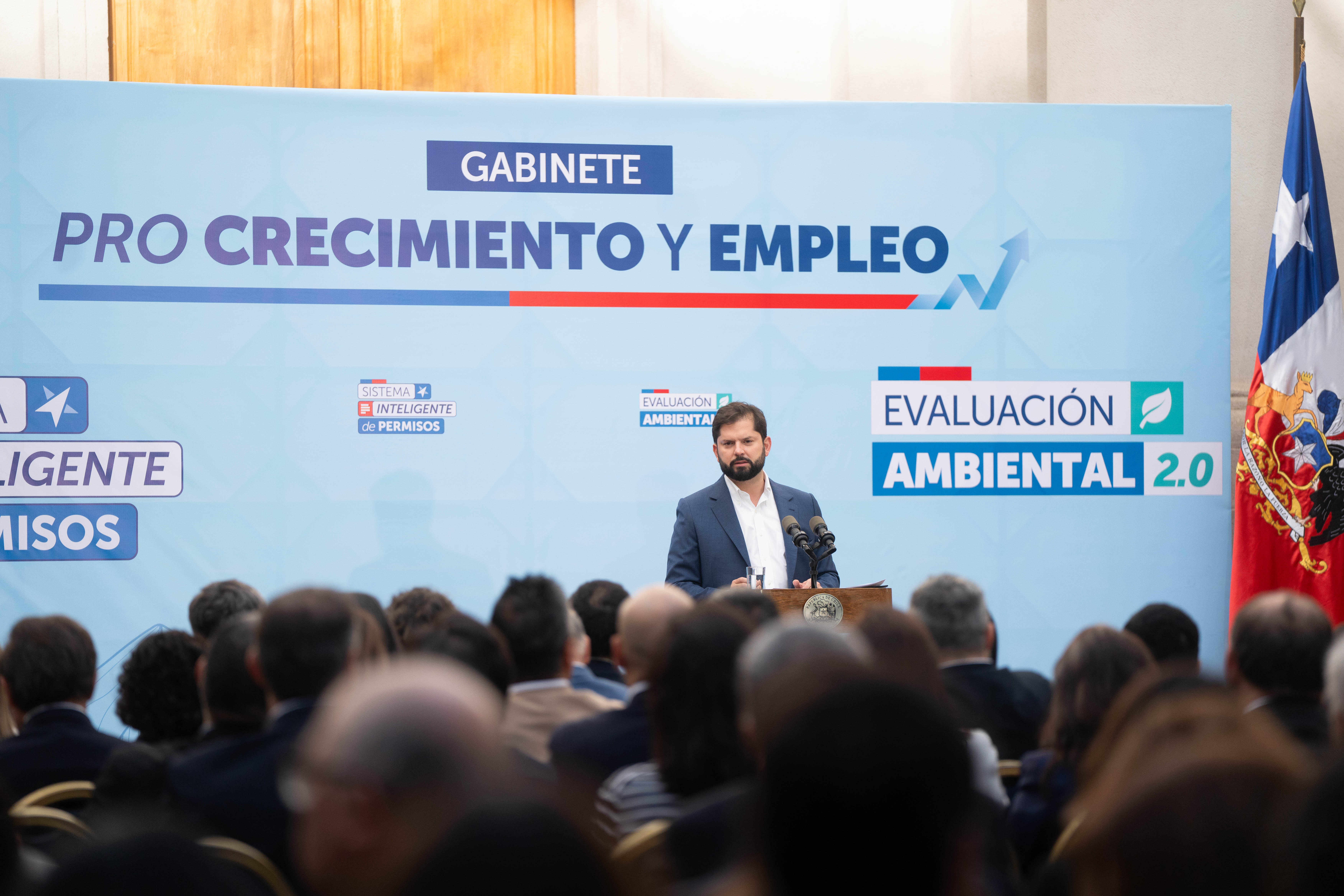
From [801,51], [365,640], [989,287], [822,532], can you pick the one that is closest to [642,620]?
[365,640]

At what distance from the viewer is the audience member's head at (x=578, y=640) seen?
2748 mm

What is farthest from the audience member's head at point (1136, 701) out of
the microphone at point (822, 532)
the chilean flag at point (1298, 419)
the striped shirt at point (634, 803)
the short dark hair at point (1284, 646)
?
the chilean flag at point (1298, 419)

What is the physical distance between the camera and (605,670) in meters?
3.45

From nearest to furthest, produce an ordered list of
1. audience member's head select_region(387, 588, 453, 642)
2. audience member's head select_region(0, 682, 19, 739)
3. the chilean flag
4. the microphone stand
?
audience member's head select_region(0, 682, 19, 739) → audience member's head select_region(387, 588, 453, 642) → the microphone stand → the chilean flag

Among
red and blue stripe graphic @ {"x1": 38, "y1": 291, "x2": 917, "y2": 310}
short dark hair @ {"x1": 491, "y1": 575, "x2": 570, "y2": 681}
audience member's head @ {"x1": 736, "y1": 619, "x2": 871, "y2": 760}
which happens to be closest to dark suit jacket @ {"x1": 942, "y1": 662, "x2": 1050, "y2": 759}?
audience member's head @ {"x1": 736, "y1": 619, "x2": 871, "y2": 760}

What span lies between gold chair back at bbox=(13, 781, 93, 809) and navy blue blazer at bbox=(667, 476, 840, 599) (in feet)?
8.18

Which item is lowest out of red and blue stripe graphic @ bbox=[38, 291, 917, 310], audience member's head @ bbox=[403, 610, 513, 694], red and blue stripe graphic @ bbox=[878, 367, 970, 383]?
audience member's head @ bbox=[403, 610, 513, 694]

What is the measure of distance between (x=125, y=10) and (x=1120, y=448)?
5.65 metres

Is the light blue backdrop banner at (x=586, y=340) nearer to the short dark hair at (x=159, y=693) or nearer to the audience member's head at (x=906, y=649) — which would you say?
the short dark hair at (x=159, y=693)

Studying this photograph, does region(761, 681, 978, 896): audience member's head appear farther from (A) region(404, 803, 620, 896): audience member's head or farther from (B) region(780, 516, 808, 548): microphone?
(B) region(780, 516, 808, 548): microphone

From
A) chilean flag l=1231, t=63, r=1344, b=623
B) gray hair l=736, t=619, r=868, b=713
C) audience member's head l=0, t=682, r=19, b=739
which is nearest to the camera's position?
gray hair l=736, t=619, r=868, b=713

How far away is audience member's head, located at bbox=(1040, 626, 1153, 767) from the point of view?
2.26 m

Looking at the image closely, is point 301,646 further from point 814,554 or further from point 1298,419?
point 1298,419

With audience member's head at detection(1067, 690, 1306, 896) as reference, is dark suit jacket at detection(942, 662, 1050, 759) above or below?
below
